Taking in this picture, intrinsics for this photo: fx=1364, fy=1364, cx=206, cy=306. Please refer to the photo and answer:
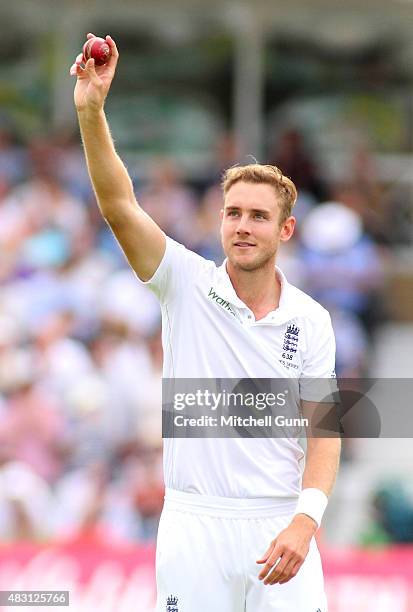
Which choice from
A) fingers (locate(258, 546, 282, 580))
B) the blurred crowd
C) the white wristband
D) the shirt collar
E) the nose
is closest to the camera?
fingers (locate(258, 546, 282, 580))

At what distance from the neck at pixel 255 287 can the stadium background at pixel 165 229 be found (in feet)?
10.7

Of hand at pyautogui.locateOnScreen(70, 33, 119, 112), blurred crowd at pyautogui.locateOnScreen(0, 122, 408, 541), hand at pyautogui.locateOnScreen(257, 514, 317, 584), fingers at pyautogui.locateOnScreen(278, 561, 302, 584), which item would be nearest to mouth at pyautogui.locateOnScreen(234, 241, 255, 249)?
hand at pyautogui.locateOnScreen(70, 33, 119, 112)

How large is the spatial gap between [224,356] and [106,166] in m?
0.81

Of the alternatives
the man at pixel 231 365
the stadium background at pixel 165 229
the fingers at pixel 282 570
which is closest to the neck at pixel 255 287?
the man at pixel 231 365

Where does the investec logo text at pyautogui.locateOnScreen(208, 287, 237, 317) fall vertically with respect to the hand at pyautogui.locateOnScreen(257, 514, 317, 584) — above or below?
above

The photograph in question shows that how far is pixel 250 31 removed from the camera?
14570 mm

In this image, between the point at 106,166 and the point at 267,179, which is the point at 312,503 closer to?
the point at 267,179

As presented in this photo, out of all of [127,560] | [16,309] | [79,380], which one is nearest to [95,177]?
[127,560]

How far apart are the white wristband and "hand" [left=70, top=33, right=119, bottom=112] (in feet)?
4.92

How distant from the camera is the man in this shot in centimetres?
466

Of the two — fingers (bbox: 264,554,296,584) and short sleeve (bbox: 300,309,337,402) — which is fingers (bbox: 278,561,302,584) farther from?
short sleeve (bbox: 300,309,337,402)

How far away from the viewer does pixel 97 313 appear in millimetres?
10773

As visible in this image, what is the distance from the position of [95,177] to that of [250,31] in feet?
33.8

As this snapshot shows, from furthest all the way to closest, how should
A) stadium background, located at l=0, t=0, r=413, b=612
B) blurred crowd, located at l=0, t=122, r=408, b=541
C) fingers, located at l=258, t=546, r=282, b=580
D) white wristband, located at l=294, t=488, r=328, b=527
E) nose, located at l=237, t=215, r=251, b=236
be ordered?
blurred crowd, located at l=0, t=122, r=408, b=541
stadium background, located at l=0, t=0, r=413, b=612
nose, located at l=237, t=215, r=251, b=236
white wristband, located at l=294, t=488, r=328, b=527
fingers, located at l=258, t=546, r=282, b=580
